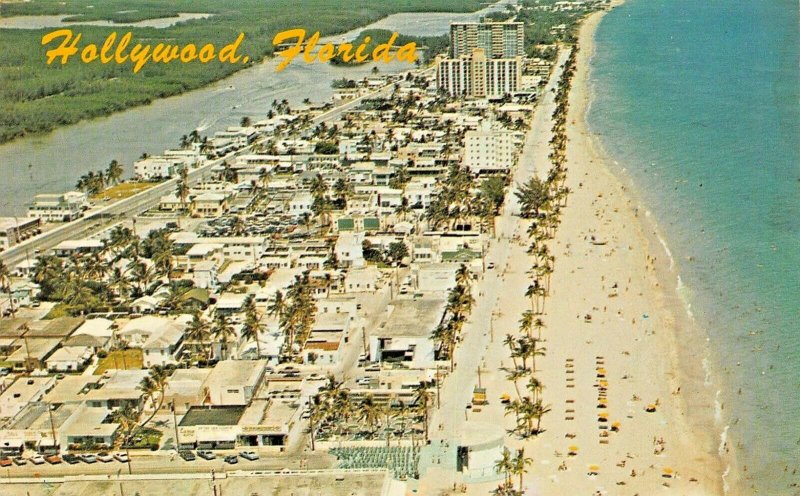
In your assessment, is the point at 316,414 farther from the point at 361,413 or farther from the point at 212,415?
the point at 212,415

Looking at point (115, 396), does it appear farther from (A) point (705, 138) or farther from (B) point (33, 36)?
(B) point (33, 36)

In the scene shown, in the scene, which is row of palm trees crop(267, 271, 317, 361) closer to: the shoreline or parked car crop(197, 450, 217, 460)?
parked car crop(197, 450, 217, 460)

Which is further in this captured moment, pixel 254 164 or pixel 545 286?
pixel 254 164

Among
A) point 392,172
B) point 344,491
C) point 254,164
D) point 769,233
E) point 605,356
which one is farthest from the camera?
point 254,164

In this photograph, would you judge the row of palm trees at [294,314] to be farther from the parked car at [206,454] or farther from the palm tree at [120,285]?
the parked car at [206,454]

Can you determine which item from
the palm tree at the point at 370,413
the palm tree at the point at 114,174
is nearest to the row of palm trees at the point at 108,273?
the palm tree at the point at 370,413

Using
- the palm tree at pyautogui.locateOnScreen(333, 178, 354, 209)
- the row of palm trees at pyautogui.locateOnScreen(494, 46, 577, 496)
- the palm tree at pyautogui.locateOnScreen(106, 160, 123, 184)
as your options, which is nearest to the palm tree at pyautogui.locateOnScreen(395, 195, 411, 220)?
the palm tree at pyautogui.locateOnScreen(333, 178, 354, 209)

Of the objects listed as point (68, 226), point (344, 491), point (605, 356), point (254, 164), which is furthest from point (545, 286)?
point (254, 164)
